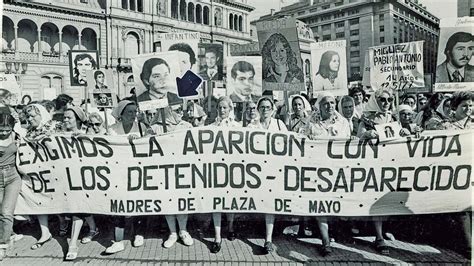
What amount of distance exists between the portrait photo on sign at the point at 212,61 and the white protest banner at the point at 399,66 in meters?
2.75

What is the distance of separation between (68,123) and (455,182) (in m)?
4.70

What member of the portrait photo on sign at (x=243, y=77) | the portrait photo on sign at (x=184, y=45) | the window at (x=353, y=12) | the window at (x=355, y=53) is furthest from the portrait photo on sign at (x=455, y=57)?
the window at (x=353, y=12)

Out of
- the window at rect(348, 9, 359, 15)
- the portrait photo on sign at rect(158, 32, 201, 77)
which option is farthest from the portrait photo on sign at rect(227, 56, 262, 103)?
the window at rect(348, 9, 359, 15)

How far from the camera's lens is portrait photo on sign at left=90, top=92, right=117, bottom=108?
22.5 ft

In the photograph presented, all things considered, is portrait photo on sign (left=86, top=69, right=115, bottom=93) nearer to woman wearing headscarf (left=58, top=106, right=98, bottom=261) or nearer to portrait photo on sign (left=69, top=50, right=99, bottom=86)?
portrait photo on sign (left=69, top=50, right=99, bottom=86)

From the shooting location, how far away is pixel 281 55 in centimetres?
623

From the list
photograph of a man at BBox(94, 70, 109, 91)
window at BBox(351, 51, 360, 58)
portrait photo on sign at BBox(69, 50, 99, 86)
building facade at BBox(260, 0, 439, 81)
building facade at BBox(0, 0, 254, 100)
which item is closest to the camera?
photograph of a man at BBox(94, 70, 109, 91)

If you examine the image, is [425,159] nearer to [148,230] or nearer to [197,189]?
[197,189]

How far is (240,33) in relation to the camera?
52.4 m

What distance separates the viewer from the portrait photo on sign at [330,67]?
6836mm

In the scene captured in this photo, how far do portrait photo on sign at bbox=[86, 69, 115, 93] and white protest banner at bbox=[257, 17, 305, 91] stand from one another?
2.49m

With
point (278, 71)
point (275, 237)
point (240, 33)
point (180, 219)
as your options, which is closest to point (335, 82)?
point (278, 71)

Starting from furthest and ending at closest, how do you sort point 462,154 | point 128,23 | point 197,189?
point 128,23 < point 197,189 < point 462,154

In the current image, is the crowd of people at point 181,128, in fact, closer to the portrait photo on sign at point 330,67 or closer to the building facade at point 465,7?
the portrait photo on sign at point 330,67
